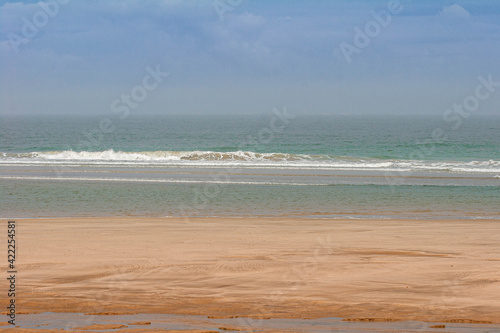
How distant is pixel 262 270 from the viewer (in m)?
9.90

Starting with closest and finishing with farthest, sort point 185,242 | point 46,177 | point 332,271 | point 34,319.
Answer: point 34,319 → point 332,271 → point 185,242 → point 46,177

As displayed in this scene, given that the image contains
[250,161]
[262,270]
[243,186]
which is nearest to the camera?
[262,270]

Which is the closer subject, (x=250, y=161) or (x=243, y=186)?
(x=243, y=186)

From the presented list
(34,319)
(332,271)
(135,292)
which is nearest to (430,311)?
(332,271)

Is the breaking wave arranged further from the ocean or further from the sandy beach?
the sandy beach

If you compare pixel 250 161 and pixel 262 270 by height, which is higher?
pixel 250 161

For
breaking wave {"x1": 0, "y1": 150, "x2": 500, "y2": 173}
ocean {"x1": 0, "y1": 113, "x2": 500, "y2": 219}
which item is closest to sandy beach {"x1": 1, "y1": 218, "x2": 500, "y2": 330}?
ocean {"x1": 0, "y1": 113, "x2": 500, "y2": 219}

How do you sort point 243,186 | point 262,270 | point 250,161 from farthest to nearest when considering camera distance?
point 250,161
point 243,186
point 262,270

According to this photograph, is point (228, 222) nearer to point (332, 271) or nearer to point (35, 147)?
point (332, 271)

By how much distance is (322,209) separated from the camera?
1862cm

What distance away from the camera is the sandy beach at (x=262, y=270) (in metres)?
7.83

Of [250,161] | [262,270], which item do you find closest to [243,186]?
[250,161]

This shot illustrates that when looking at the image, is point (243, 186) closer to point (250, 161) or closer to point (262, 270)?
point (250, 161)

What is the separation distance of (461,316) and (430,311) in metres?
0.42
